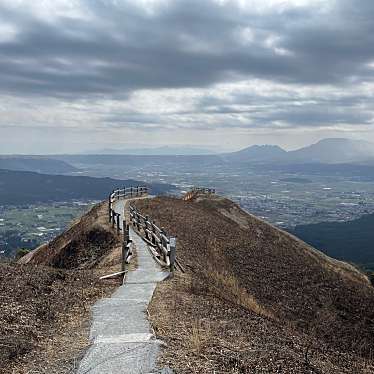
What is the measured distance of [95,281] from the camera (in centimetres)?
1939

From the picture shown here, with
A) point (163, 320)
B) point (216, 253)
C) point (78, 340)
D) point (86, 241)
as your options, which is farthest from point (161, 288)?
point (86, 241)

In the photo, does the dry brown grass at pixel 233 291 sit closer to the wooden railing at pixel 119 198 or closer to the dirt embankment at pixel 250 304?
the dirt embankment at pixel 250 304

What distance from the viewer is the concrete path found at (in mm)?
10141

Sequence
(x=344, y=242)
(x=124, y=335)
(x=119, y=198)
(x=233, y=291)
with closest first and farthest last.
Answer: (x=124, y=335), (x=233, y=291), (x=119, y=198), (x=344, y=242)

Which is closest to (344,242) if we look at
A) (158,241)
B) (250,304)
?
(158,241)

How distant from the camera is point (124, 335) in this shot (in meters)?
12.3

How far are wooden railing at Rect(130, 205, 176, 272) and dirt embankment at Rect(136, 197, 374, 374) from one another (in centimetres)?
112

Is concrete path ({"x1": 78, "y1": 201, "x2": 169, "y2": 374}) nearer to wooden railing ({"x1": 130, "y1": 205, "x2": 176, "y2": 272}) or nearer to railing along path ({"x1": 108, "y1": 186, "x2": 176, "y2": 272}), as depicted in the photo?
railing along path ({"x1": 108, "y1": 186, "x2": 176, "y2": 272})

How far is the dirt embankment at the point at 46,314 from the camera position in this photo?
1077cm

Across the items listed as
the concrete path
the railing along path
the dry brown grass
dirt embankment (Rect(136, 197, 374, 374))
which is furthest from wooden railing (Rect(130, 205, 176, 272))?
the concrete path

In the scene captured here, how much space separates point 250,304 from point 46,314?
10072 mm

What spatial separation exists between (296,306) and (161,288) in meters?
9.51

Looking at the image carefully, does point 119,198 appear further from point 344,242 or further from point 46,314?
point 344,242

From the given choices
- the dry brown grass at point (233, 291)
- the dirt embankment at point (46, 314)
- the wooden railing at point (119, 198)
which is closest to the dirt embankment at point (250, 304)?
the dry brown grass at point (233, 291)
